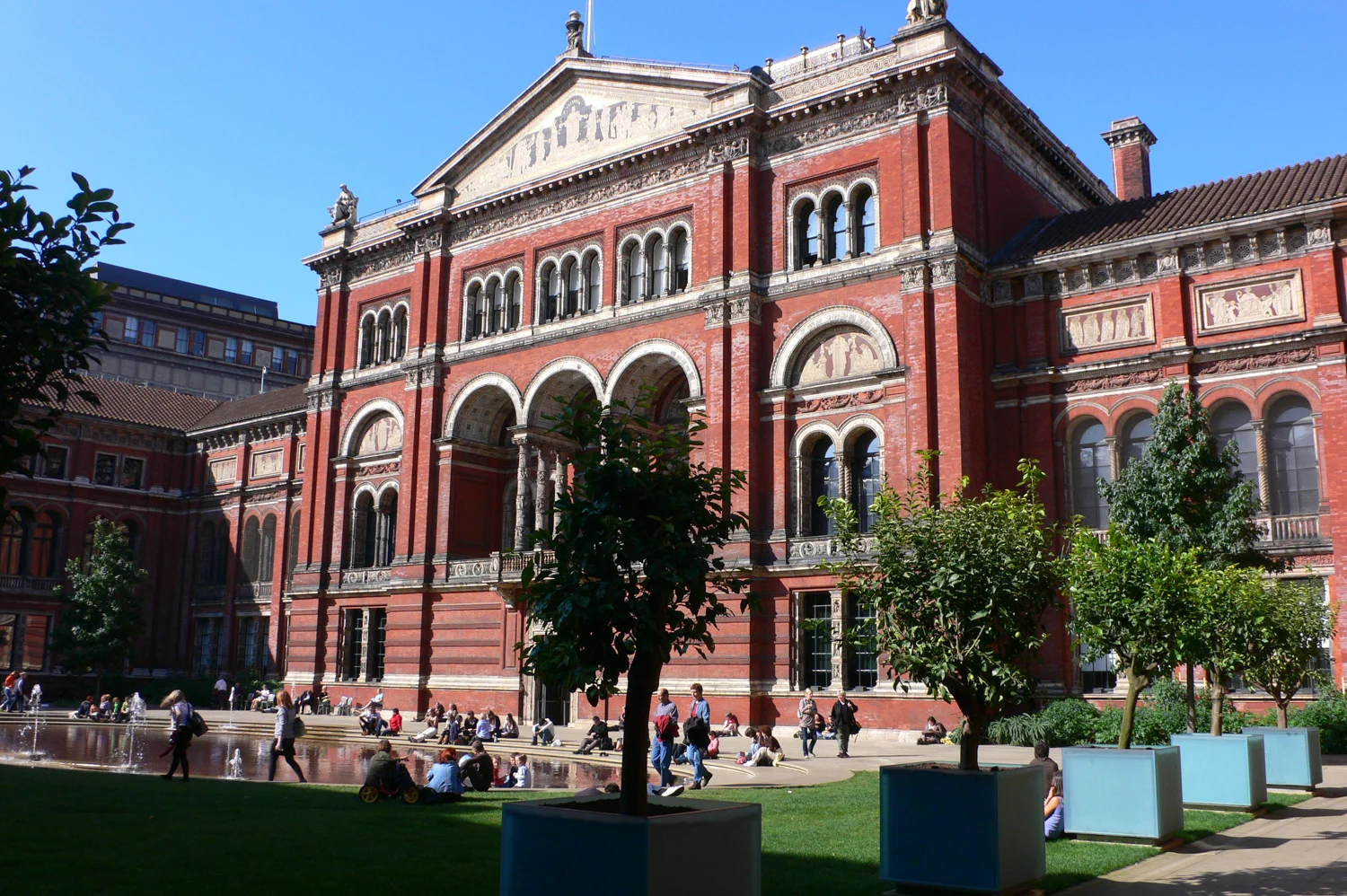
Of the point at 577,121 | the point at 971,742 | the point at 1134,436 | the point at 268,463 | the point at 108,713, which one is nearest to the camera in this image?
the point at 971,742

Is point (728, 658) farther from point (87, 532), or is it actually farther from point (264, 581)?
point (87, 532)

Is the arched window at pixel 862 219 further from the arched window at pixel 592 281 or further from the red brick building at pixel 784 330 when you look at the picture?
the arched window at pixel 592 281

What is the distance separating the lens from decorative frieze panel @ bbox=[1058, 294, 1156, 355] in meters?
30.3

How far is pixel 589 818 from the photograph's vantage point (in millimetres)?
8086

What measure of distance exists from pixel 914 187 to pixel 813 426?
7.27 meters

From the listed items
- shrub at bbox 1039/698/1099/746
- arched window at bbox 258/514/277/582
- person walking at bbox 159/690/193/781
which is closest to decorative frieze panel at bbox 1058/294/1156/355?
shrub at bbox 1039/698/1099/746

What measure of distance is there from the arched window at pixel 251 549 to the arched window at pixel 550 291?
75.0 ft

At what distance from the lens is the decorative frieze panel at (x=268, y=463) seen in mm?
54438

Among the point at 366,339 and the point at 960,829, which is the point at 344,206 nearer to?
the point at 366,339

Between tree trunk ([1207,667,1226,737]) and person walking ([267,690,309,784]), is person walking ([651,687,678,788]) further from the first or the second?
tree trunk ([1207,667,1226,737])

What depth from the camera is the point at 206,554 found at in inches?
2314

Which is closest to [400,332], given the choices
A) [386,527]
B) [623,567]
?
[386,527]

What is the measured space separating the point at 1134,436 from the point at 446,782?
2072cm

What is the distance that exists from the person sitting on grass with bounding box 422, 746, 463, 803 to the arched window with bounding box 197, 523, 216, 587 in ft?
144
